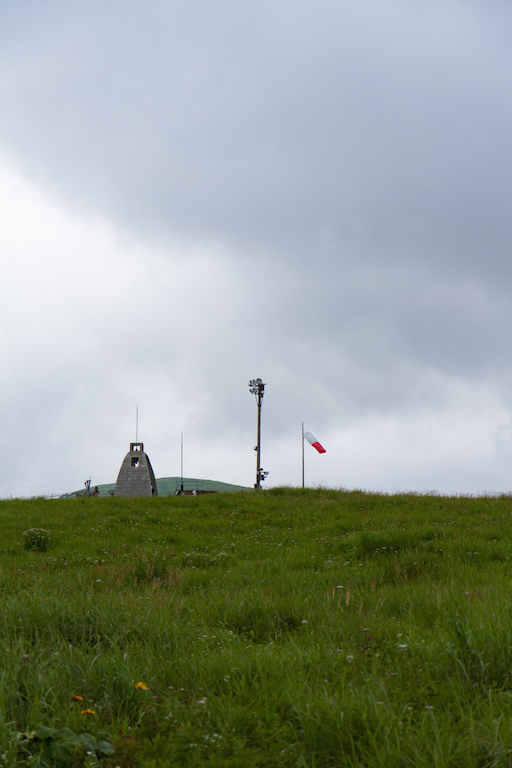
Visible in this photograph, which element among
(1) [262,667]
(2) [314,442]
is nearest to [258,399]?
(2) [314,442]

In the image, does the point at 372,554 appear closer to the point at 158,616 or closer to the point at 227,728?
the point at 158,616

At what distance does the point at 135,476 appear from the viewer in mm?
41406

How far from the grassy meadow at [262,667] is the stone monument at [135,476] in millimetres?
33820

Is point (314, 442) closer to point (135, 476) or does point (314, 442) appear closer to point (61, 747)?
point (135, 476)

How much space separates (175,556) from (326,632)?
610 centimetres

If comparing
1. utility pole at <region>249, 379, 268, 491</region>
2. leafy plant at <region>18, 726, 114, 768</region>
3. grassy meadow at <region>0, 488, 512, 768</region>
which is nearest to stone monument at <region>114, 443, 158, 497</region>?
utility pole at <region>249, 379, 268, 491</region>

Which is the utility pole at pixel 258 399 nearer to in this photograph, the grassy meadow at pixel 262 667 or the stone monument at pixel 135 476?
the stone monument at pixel 135 476

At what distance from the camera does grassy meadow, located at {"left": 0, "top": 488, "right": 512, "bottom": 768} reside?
290cm

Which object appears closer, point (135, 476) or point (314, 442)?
point (314, 442)

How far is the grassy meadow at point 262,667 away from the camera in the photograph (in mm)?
2904

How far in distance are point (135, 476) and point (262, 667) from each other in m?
Answer: 39.2

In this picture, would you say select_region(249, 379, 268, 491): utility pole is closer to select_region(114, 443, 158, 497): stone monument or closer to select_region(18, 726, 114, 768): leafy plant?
select_region(114, 443, 158, 497): stone monument

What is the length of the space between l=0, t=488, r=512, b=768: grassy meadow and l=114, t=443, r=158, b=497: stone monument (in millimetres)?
33820

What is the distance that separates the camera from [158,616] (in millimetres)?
5102
